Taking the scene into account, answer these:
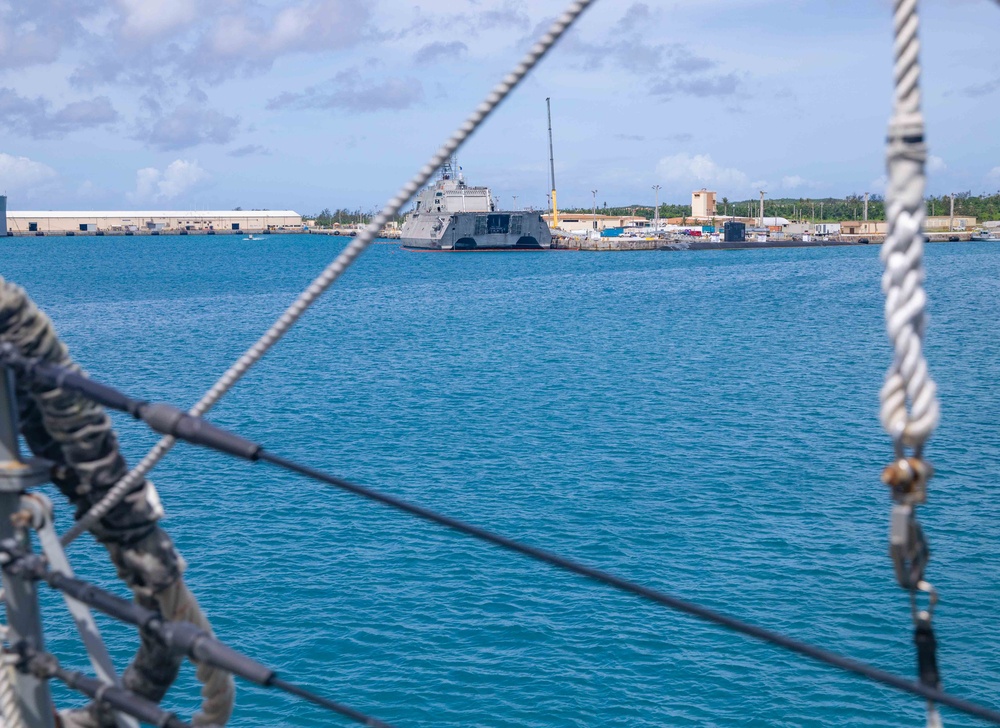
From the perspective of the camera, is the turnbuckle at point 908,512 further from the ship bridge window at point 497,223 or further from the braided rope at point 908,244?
the ship bridge window at point 497,223

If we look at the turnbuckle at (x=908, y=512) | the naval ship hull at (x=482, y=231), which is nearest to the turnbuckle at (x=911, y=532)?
the turnbuckle at (x=908, y=512)

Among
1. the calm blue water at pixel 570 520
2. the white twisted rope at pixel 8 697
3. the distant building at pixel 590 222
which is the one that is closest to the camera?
the white twisted rope at pixel 8 697

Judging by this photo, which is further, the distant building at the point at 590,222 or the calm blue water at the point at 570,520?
the distant building at the point at 590,222

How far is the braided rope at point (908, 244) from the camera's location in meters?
1.94

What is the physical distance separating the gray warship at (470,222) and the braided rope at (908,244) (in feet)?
388

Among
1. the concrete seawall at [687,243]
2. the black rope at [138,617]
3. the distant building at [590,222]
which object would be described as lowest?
the black rope at [138,617]

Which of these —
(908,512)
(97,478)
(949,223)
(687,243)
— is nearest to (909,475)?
(908,512)

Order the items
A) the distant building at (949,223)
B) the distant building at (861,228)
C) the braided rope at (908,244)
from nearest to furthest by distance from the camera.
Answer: the braided rope at (908,244)
the distant building at (861,228)
the distant building at (949,223)

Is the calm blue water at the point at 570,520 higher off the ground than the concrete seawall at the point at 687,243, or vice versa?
the concrete seawall at the point at 687,243

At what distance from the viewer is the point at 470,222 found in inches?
4707

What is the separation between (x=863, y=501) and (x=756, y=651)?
8456mm

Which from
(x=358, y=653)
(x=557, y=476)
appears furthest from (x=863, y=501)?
(x=358, y=653)

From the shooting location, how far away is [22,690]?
122 inches

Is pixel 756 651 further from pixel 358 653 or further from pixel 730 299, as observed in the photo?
pixel 730 299
